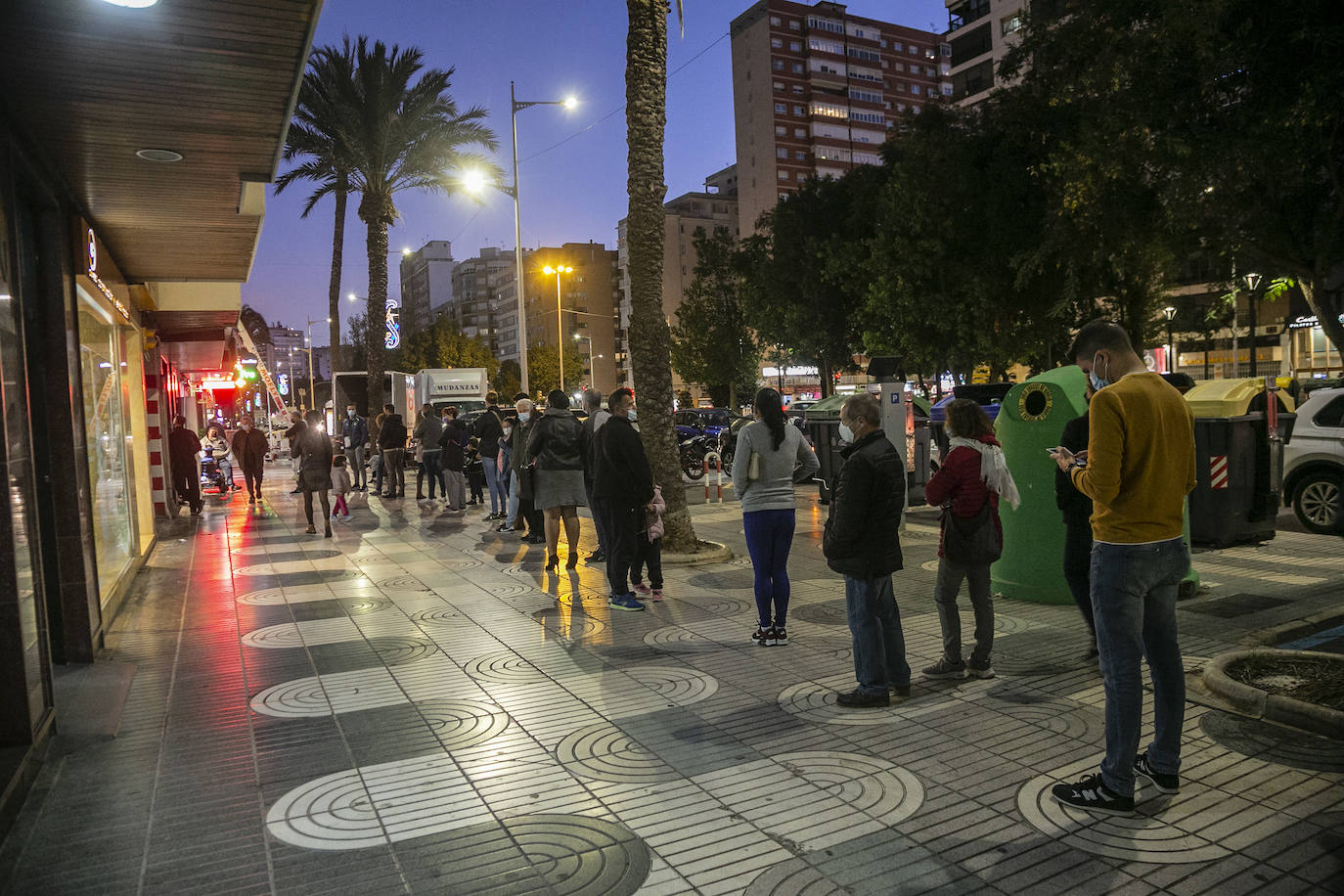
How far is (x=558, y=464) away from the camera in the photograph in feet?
29.3

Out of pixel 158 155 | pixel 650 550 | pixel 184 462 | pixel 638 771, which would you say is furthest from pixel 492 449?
pixel 638 771

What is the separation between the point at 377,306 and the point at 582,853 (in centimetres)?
2624

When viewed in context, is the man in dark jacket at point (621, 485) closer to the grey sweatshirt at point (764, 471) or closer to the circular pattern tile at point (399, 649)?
the grey sweatshirt at point (764, 471)

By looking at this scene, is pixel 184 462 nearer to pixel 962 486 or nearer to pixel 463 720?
pixel 463 720

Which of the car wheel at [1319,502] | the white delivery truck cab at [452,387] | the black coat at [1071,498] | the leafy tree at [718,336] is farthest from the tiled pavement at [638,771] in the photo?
the leafy tree at [718,336]

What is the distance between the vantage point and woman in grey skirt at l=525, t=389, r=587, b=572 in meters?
8.88

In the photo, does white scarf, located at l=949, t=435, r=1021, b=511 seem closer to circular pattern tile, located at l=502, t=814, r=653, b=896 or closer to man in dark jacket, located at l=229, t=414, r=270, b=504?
circular pattern tile, located at l=502, t=814, r=653, b=896

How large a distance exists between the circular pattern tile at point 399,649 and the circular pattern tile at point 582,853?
2.86 meters

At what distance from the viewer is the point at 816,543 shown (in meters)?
11.2

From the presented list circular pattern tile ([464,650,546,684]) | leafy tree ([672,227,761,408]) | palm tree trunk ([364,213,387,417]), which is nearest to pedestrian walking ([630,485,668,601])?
circular pattern tile ([464,650,546,684])

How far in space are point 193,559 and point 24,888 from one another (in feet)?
29.7

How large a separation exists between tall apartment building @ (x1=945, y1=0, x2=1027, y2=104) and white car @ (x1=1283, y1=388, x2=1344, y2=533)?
5772 centimetres

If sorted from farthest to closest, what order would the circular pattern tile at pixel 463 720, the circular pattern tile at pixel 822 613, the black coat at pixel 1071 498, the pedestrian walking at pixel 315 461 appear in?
the pedestrian walking at pixel 315 461 < the circular pattern tile at pixel 822 613 < the black coat at pixel 1071 498 < the circular pattern tile at pixel 463 720

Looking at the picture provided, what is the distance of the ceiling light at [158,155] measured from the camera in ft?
20.2
